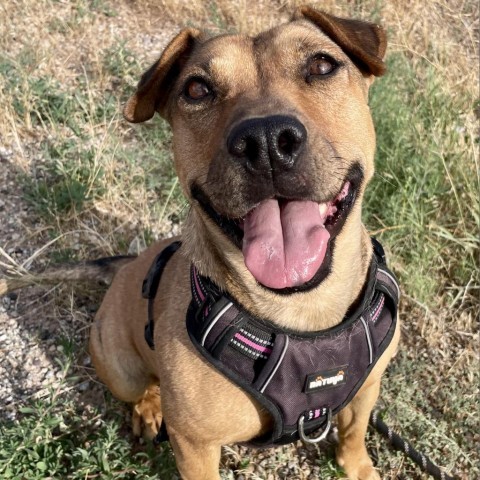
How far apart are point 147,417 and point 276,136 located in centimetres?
230

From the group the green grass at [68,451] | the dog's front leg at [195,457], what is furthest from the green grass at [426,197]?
the green grass at [68,451]

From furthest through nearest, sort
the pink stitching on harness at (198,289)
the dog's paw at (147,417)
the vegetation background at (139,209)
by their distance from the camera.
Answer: the dog's paw at (147,417) < the vegetation background at (139,209) < the pink stitching on harness at (198,289)

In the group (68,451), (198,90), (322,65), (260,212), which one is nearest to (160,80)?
(198,90)

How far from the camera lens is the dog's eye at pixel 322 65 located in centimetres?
246

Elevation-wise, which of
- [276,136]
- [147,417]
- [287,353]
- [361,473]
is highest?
[276,136]

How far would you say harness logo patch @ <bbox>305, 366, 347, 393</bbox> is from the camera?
2.41 m

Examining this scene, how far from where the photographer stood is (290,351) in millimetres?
2375

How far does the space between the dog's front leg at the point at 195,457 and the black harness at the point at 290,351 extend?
28 cm

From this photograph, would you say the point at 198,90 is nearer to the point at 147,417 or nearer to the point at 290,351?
the point at 290,351

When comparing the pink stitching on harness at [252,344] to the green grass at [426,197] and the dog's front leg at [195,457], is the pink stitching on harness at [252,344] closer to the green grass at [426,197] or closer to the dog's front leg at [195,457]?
the dog's front leg at [195,457]

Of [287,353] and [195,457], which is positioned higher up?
[287,353]

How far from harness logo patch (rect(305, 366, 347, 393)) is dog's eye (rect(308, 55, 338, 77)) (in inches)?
51.7

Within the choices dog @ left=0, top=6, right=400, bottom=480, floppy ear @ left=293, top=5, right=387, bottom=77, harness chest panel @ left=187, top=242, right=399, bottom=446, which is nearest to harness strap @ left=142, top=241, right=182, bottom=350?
dog @ left=0, top=6, right=400, bottom=480

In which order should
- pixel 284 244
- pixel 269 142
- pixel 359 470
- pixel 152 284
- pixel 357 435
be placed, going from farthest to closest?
pixel 359 470
pixel 357 435
pixel 152 284
pixel 284 244
pixel 269 142
